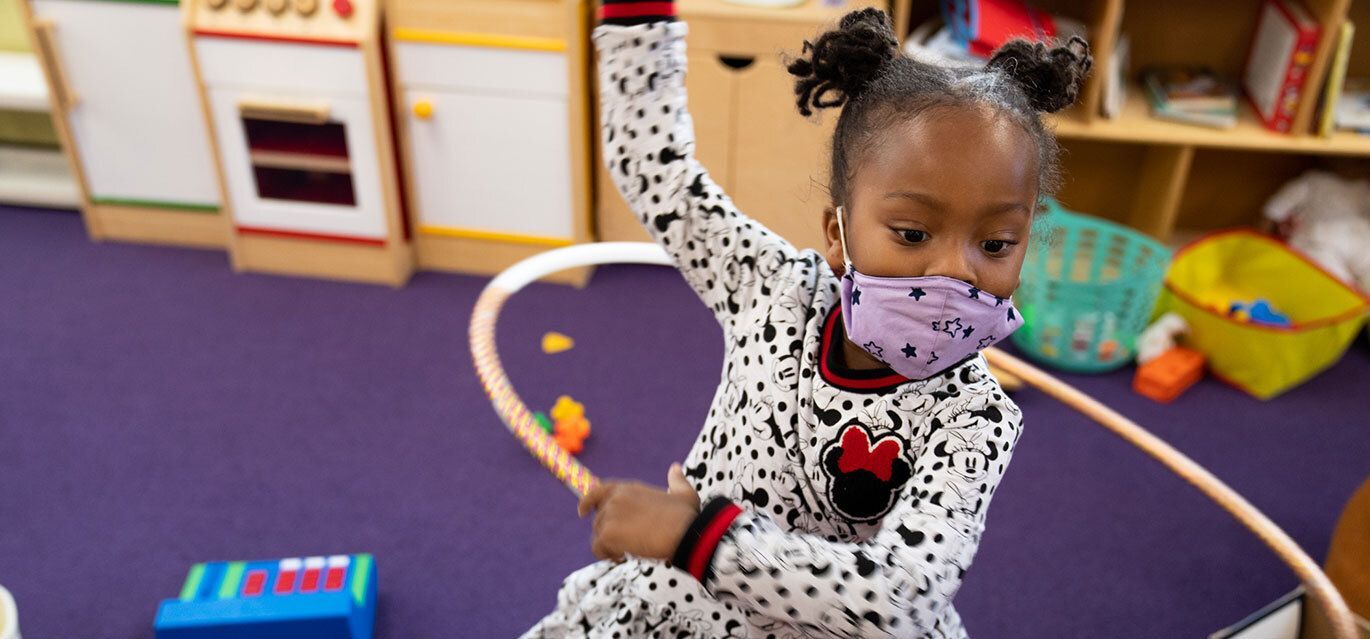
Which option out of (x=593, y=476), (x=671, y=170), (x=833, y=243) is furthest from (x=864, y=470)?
(x=593, y=476)

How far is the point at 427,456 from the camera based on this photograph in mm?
2381

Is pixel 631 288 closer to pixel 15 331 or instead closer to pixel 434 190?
pixel 434 190

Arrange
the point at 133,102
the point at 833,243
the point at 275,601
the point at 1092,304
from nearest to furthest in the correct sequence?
the point at 833,243 < the point at 275,601 < the point at 1092,304 < the point at 133,102

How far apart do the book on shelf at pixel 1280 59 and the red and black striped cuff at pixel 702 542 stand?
255 centimetres

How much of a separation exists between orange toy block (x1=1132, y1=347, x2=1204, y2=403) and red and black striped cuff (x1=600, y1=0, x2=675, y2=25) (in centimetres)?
195

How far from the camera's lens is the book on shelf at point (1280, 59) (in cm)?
276

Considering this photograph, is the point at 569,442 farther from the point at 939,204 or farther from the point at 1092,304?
the point at 939,204

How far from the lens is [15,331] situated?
280cm

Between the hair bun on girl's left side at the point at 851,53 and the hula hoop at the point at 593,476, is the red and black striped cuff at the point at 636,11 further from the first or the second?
the hula hoop at the point at 593,476

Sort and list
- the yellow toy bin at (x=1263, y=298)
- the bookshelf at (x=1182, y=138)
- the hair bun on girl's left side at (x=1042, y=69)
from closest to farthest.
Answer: the hair bun on girl's left side at (x=1042, y=69) → the yellow toy bin at (x=1263, y=298) → the bookshelf at (x=1182, y=138)

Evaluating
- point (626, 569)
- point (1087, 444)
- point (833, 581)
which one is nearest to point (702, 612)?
point (626, 569)

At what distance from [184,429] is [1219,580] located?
225 cm

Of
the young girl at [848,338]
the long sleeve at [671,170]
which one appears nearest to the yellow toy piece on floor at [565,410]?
the young girl at [848,338]

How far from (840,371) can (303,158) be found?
227 cm
